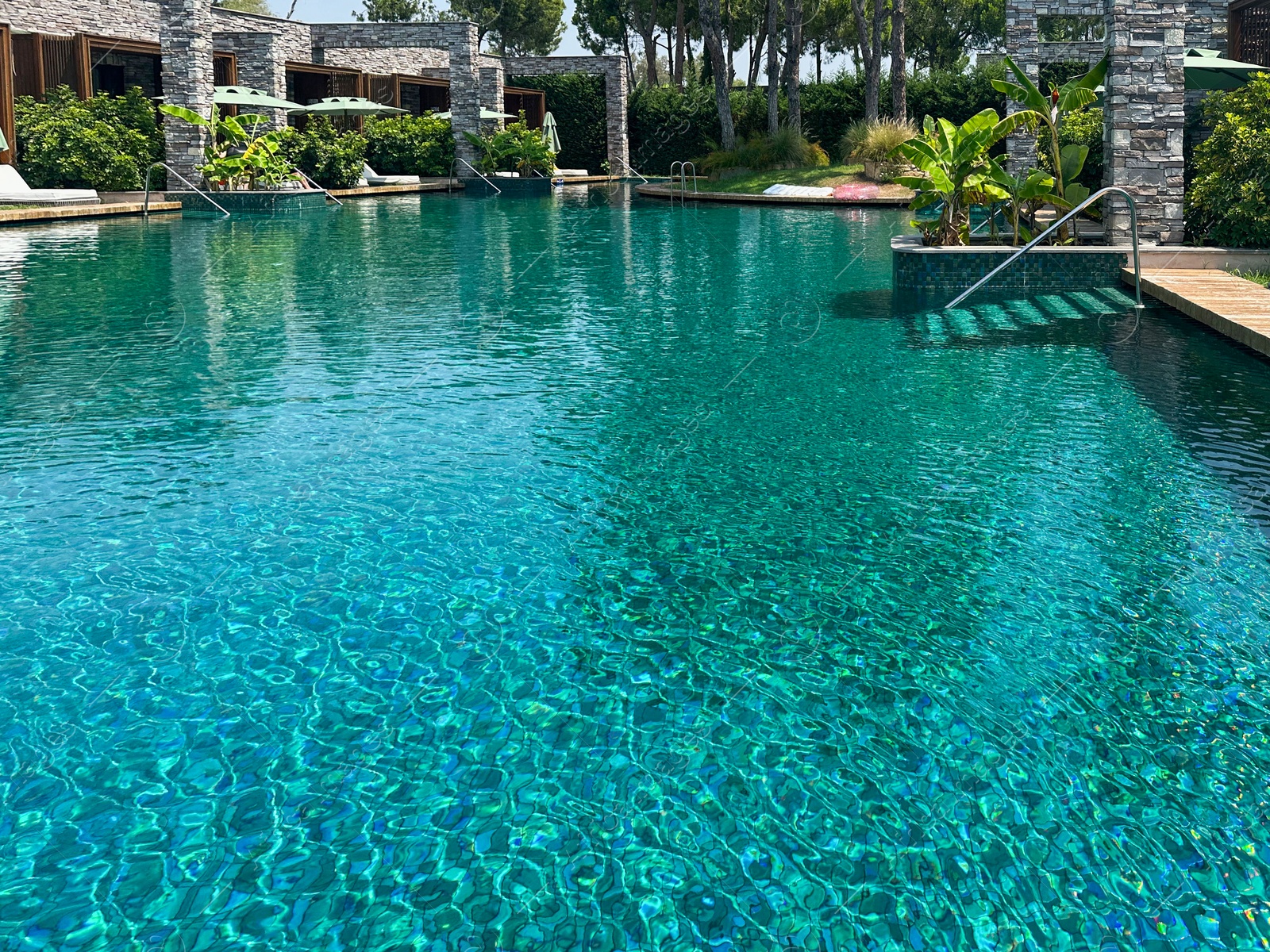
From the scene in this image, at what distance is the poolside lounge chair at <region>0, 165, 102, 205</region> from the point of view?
24.8 metres

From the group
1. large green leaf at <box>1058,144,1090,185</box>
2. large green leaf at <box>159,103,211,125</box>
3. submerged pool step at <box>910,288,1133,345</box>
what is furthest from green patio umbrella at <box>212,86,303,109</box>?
submerged pool step at <box>910,288,1133,345</box>

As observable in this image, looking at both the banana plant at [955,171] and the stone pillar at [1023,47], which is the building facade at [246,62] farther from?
the banana plant at [955,171]

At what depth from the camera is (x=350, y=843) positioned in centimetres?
372

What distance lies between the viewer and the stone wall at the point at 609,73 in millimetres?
43656

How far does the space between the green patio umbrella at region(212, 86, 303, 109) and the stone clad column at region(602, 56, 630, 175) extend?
563 inches

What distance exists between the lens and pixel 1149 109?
14.6 m

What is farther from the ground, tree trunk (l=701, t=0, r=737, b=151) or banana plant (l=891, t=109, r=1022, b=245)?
tree trunk (l=701, t=0, r=737, b=151)

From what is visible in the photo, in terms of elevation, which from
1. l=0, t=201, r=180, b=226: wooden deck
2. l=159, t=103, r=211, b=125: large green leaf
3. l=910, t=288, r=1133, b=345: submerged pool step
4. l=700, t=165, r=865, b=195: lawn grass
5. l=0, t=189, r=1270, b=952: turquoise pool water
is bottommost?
l=0, t=189, r=1270, b=952: turquoise pool water

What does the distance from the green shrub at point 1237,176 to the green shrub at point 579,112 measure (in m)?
34.4

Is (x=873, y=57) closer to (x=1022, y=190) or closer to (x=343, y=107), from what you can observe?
(x=343, y=107)

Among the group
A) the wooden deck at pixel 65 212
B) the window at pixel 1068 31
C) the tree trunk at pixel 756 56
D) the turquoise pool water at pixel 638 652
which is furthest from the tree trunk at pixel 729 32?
the turquoise pool water at pixel 638 652

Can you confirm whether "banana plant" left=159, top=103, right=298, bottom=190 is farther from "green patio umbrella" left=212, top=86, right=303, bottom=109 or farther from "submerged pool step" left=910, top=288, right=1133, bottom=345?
"submerged pool step" left=910, top=288, right=1133, bottom=345

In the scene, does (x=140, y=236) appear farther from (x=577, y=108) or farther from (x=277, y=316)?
(x=577, y=108)

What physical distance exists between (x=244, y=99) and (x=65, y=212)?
828cm
